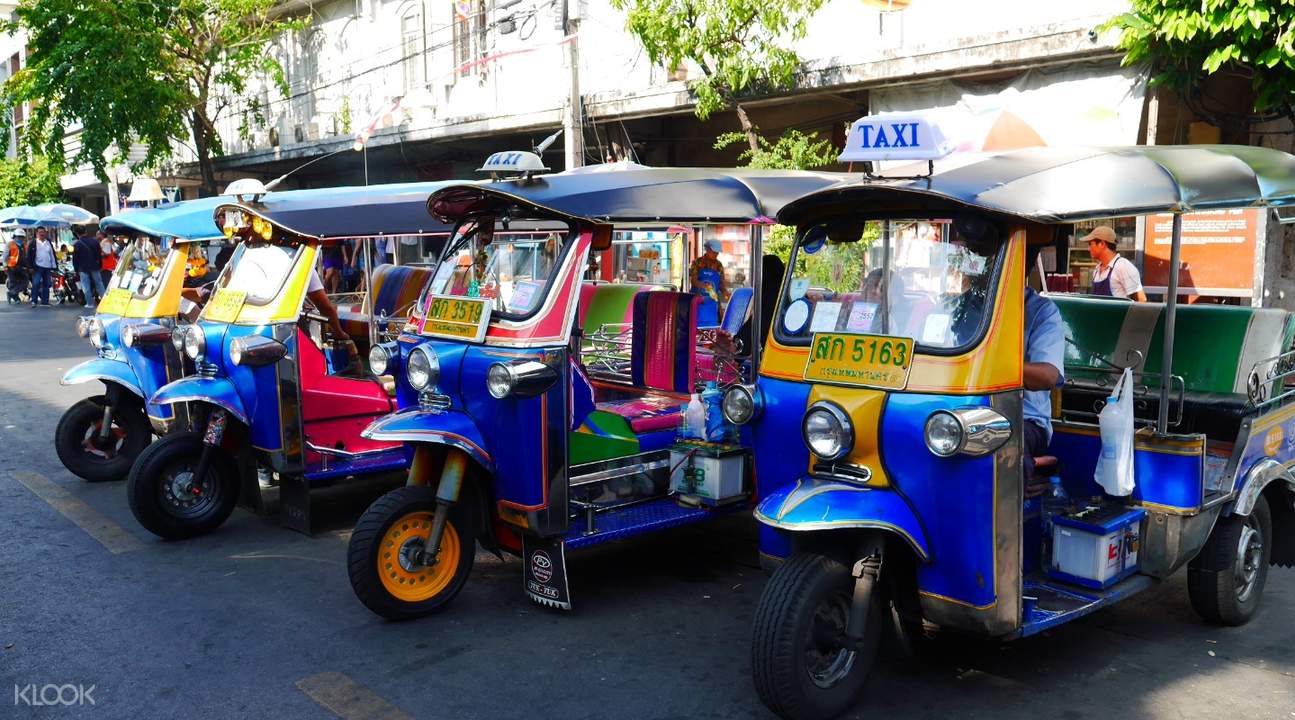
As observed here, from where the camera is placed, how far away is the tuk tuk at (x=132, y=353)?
730cm

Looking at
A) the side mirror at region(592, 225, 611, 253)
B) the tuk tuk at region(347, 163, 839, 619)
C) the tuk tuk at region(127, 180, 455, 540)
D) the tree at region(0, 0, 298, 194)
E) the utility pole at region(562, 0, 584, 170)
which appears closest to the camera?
the tuk tuk at region(347, 163, 839, 619)

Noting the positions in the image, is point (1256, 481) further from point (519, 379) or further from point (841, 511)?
point (519, 379)

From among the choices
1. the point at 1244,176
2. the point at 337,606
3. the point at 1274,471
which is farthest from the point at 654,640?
the point at 1244,176

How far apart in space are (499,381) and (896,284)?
183 cm

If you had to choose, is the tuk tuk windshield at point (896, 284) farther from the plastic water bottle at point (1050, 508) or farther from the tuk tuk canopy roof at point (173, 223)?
the tuk tuk canopy roof at point (173, 223)

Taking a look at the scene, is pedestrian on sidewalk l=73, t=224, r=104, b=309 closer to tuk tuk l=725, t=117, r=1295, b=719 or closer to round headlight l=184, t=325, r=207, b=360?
round headlight l=184, t=325, r=207, b=360

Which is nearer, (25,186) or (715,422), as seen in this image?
(715,422)

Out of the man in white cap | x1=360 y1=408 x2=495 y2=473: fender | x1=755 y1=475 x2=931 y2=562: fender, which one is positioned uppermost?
the man in white cap

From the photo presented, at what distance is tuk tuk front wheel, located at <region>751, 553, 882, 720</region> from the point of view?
3562mm

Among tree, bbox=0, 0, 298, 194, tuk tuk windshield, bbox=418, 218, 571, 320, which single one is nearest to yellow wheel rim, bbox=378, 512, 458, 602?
tuk tuk windshield, bbox=418, 218, 571, 320

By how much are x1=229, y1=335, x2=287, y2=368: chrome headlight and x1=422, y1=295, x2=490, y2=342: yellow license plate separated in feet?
3.84

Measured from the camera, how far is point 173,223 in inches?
304

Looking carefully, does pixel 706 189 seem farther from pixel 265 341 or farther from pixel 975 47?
pixel 975 47

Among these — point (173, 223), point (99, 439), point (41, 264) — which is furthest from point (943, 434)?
point (41, 264)
